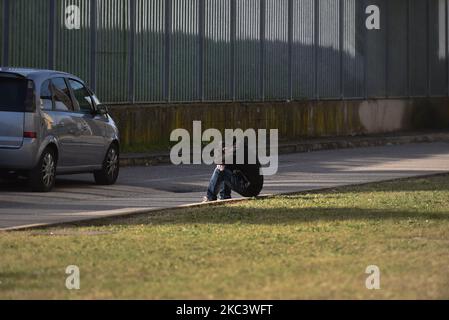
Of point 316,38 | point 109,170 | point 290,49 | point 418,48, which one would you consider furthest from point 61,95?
point 418,48

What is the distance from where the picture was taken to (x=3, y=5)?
25.9 meters

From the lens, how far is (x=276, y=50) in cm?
3716

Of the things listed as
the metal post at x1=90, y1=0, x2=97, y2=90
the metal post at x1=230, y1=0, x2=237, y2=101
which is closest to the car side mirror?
the metal post at x1=90, y1=0, x2=97, y2=90

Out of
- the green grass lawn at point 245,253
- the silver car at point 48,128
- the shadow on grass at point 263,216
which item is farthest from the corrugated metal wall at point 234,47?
the green grass lawn at point 245,253

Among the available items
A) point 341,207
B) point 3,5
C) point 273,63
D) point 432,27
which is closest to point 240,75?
point 273,63

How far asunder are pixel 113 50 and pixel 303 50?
9.81m

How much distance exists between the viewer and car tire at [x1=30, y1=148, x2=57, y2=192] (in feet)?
62.0

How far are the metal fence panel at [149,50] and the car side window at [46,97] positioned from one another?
1122 centimetres

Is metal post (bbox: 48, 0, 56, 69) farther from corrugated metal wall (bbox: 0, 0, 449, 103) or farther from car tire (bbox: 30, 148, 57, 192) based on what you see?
car tire (bbox: 30, 148, 57, 192)

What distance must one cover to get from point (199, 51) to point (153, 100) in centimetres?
257

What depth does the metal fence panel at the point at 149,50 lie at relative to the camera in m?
30.8

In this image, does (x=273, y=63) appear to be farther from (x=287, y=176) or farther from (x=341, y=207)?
(x=341, y=207)

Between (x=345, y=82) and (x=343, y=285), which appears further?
(x=345, y=82)

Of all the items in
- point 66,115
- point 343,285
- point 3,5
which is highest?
point 3,5
